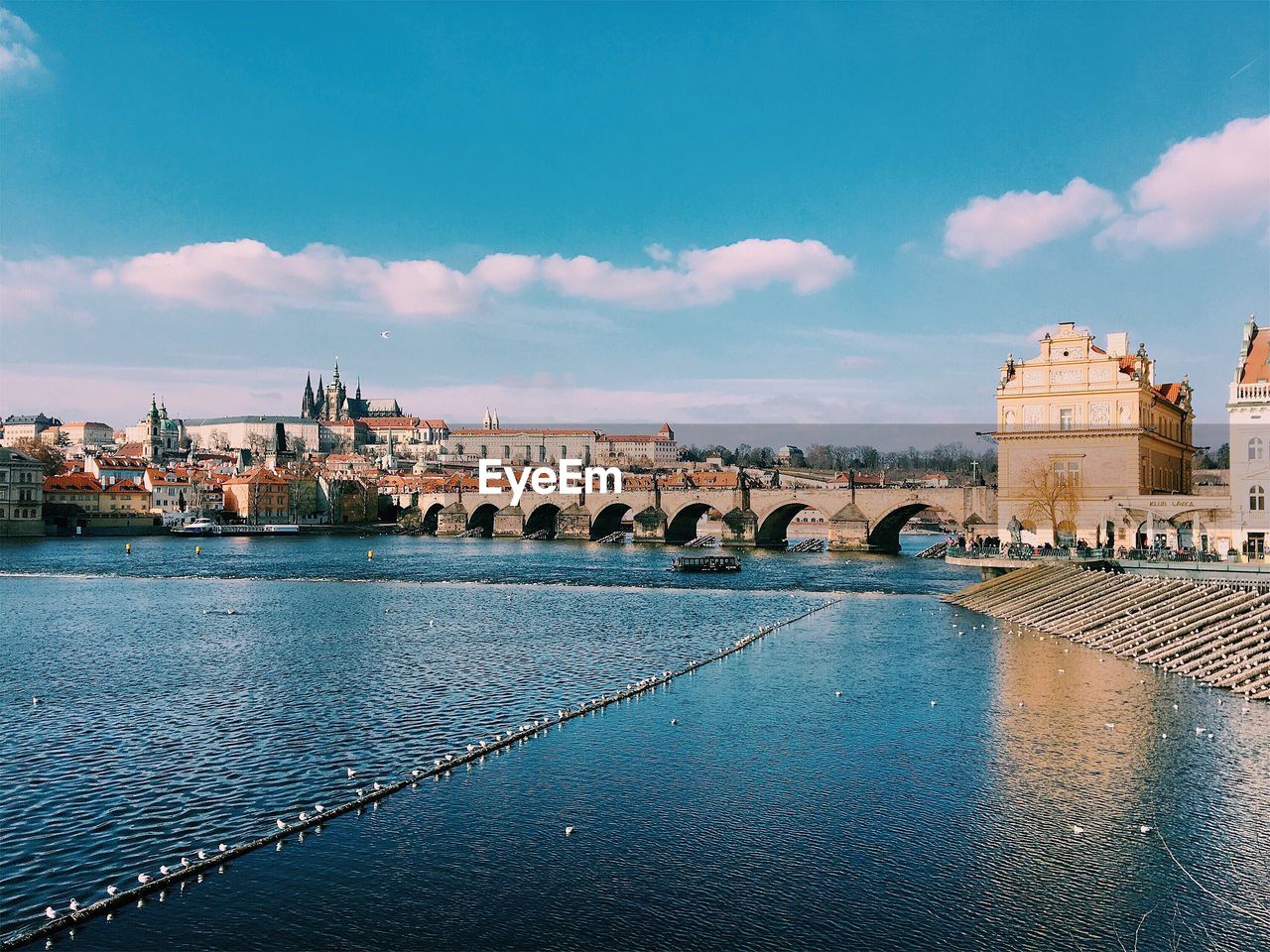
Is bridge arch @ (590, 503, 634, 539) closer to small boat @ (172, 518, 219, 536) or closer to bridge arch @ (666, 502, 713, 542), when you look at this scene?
bridge arch @ (666, 502, 713, 542)

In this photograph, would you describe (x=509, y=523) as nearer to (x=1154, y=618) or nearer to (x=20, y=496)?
(x=20, y=496)

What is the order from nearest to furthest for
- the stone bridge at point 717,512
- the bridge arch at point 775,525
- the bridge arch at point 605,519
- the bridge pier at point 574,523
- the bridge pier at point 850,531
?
the stone bridge at point 717,512
the bridge pier at point 850,531
the bridge arch at point 775,525
the bridge arch at point 605,519
the bridge pier at point 574,523

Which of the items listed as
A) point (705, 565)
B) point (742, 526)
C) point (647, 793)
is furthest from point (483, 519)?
point (647, 793)

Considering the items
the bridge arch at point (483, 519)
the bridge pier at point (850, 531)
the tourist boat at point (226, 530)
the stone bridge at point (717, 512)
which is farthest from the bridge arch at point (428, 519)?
the bridge pier at point (850, 531)

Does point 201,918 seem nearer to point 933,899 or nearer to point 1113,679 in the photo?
point 933,899

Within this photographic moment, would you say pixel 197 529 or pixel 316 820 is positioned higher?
pixel 197 529

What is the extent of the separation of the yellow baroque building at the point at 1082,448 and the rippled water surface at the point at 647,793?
26801 millimetres

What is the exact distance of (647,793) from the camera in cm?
1700

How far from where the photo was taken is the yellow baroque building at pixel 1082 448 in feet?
190

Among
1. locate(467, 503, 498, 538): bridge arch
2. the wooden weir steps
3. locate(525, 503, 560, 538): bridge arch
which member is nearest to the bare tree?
the wooden weir steps

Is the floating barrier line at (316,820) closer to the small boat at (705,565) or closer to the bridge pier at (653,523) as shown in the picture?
the small boat at (705,565)

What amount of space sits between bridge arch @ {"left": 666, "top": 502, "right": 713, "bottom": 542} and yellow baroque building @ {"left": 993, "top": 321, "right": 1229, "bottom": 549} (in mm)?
46668

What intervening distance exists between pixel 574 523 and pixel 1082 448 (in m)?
67.3

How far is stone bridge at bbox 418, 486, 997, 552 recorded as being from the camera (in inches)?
3305
